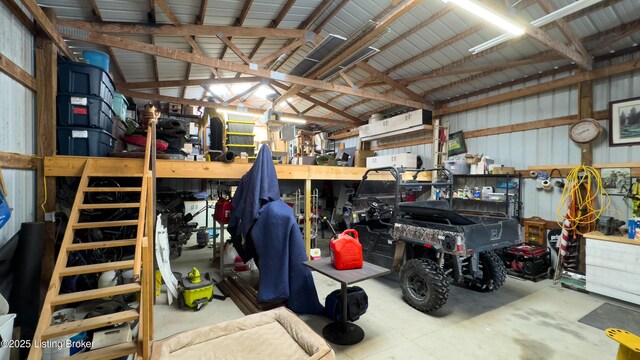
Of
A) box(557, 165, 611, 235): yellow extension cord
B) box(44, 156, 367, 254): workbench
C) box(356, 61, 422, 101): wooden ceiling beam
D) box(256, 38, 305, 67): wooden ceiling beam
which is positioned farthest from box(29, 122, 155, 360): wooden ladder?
box(557, 165, 611, 235): yellow extension cord

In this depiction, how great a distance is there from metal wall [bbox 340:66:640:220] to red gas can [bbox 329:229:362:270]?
4.61 m

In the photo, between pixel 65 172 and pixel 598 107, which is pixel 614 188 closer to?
pixel 598 107

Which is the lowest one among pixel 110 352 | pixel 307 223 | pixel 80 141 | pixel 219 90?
pixel 110 352

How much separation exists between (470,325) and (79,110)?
5050 mm

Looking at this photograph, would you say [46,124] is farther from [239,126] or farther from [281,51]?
[281,51]

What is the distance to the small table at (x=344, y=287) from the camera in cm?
255

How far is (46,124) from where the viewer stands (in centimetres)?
313

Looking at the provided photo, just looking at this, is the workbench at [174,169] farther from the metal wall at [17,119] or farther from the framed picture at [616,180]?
the framed picture at [616,180]

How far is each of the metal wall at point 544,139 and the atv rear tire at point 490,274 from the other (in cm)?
232

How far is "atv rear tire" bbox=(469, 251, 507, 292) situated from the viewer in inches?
151

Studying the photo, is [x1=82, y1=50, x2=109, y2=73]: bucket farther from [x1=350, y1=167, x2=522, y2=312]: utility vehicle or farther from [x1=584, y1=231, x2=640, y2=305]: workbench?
[x1=584, y1=231, x2=640, y2=305]: workbench

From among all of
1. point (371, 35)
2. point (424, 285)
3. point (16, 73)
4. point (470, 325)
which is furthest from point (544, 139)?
point (16, 73)

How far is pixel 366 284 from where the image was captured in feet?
14.1

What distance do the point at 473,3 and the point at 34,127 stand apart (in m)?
4.92
